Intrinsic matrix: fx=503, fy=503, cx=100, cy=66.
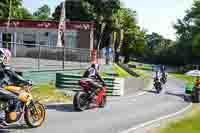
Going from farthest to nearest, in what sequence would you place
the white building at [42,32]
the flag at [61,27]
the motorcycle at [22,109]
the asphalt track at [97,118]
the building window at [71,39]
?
the building window at [71,39], the white building at [42,32], the flag at [61,27], the asphalt track at [97,118], the motorcycle at [22,109]

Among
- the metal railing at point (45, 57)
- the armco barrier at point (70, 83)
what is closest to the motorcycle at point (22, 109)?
the armco barrier at point (70, 83)

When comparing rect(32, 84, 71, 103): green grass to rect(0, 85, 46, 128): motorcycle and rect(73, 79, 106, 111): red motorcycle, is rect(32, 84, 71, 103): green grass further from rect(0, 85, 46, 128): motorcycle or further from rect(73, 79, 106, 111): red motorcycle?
rect(0, 85, 46, 128): motorcycle

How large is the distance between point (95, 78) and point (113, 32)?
48.8 m

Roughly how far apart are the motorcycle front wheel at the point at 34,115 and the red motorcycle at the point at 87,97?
4.06m

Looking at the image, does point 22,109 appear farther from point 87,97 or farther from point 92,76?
point 92,76

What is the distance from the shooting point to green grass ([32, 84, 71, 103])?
17.7 metres

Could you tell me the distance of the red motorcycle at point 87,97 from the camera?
1562 centimetres

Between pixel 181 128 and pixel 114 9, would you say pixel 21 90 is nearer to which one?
pixel 181 128

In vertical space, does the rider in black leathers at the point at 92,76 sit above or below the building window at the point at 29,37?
below

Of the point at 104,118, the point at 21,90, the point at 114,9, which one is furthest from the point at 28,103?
the point at 114,9

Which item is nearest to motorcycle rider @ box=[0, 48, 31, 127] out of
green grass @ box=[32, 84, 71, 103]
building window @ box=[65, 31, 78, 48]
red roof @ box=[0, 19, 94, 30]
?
green grass @ box=[32, 84, 71, 103]

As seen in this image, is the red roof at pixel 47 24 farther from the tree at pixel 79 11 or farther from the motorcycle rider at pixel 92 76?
the motorcycle rider at pixel 92 76

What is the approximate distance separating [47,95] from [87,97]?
2.93 m

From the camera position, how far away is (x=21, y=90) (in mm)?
10766
